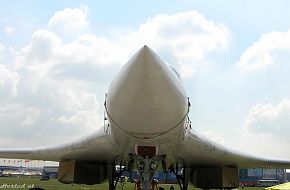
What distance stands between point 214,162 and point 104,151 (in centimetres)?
346

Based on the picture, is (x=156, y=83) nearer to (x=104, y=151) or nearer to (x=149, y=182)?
(x=149, y=182)

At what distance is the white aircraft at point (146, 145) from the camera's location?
605cm

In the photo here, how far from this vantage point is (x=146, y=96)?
6.03 m

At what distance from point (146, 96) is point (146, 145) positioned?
1857 millimetres

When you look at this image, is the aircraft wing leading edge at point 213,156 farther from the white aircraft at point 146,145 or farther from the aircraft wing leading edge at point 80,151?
the aircraft wing leading edge at point 80,151

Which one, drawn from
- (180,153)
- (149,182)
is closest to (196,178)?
(180,153)

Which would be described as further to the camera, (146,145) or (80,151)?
(80,151)

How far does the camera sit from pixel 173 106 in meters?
6.34

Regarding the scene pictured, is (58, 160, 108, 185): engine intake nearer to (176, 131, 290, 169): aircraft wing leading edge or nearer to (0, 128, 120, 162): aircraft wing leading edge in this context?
(0, 128, 120, 162): aircraft wing leading edge

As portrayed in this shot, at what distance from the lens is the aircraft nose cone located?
591cm

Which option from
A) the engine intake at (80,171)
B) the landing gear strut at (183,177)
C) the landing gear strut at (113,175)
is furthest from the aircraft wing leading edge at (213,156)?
the engine intake at (80,171)

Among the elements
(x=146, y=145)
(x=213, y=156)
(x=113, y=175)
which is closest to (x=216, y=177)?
(x=213, y=156)

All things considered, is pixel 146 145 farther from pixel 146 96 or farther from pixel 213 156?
pixel 213 156

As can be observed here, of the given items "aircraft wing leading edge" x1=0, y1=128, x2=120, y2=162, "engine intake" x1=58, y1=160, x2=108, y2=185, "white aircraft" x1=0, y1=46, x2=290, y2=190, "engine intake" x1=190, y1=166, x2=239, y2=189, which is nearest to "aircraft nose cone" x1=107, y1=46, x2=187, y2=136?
"white aircraft" x1=0, y1=46, x2=290, y2=190
